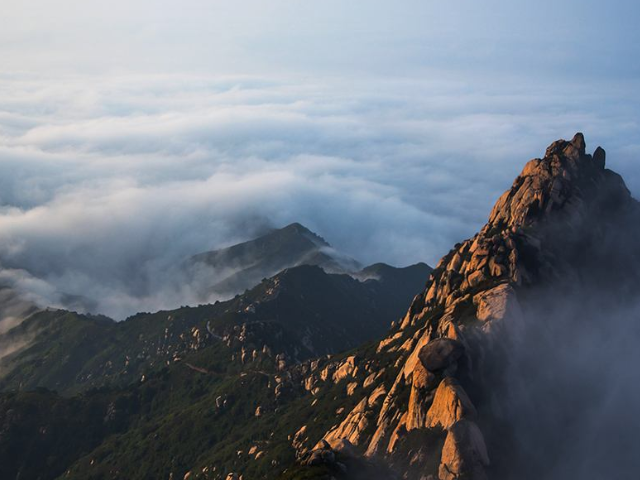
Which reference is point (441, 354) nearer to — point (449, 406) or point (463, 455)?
point (449, 406)

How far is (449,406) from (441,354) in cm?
1251

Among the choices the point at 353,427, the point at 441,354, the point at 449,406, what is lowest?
the point at 353,427

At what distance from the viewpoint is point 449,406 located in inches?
5330

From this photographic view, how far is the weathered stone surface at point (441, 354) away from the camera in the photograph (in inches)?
5704

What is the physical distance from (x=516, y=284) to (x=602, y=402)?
1240 inches

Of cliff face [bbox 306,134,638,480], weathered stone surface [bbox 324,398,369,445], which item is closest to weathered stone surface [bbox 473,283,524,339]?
cliff face [bbox 306,134,638,480]

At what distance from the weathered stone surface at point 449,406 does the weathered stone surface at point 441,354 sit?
5.39 m

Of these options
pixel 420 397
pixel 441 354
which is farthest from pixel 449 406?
pixel 441 354

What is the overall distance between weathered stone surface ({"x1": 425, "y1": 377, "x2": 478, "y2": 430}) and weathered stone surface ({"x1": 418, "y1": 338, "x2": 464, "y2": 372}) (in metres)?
5.39

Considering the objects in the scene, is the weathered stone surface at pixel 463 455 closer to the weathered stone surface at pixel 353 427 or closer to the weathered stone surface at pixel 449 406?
the weathered stone surface at pixel 449 406

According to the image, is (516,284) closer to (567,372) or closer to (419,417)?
(567,372)

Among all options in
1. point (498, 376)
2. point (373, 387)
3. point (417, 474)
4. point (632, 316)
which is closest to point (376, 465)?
point (417, 474)

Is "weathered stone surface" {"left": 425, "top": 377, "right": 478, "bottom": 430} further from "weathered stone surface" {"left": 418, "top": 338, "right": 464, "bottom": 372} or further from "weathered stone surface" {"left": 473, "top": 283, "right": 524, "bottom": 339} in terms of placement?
"weathered stone surface" {"left": 473, "top": 283, "right": 524, "bottom": 339}

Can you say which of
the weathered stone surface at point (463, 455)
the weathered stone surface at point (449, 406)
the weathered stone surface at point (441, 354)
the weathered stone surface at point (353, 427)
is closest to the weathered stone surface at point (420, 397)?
the weathered stone surface at point (441, 354)
